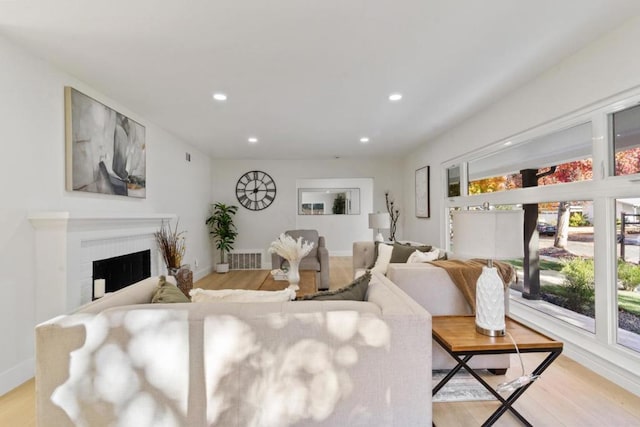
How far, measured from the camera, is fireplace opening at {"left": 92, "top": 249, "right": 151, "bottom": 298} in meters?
2.98

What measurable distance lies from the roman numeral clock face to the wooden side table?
5.27 meters

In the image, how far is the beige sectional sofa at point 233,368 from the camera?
1.24 metres

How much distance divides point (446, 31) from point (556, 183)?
1728 mm

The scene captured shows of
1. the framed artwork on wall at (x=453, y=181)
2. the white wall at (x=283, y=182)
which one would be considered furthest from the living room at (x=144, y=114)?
the white wall at (x=283, y=182)

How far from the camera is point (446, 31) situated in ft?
6.81

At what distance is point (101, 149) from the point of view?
3.05 m

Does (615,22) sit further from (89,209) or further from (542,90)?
(89,209)

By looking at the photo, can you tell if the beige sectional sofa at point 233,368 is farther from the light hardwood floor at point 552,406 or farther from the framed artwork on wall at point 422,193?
the framed artwork on wall at point 422,193

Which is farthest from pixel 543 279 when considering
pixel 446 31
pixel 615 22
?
pixel 446 31

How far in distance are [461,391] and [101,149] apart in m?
3.69

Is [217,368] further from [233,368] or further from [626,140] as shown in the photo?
[626,140]

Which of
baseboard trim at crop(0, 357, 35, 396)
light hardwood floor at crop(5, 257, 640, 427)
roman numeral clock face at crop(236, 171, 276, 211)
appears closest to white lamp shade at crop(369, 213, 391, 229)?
roman numeral clock face at crop(236, 171, 276, 211)

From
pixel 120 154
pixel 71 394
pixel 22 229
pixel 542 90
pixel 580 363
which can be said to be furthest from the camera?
pixel 120 154

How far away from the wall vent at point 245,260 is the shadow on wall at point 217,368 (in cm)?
536
